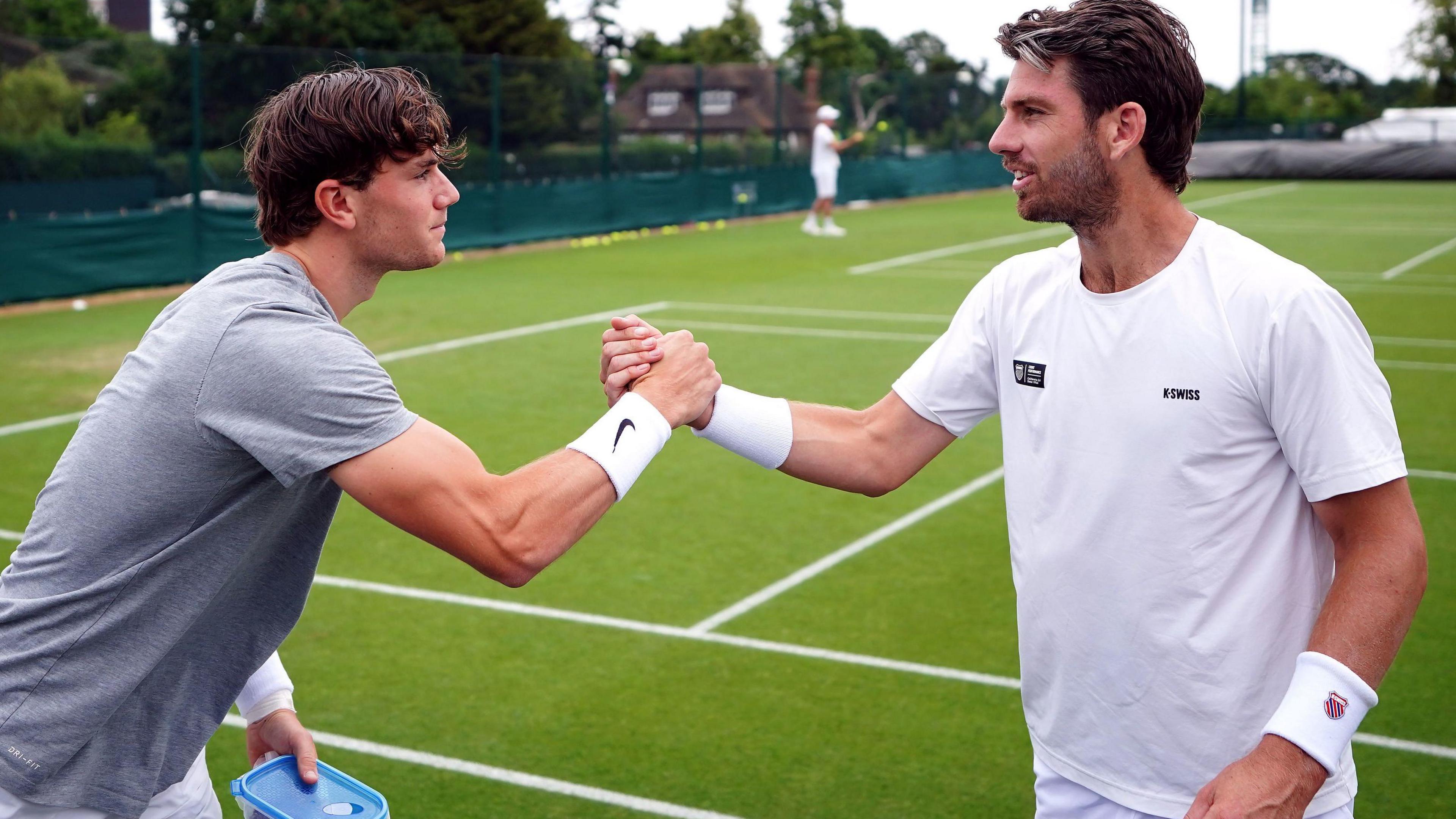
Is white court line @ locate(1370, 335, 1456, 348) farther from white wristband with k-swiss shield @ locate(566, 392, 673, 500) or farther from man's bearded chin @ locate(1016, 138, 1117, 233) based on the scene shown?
white wristband with k-swiss shield @ locate(566, 392, 673, 500)

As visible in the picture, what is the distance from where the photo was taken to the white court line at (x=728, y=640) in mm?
5383

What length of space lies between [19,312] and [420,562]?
10.7 meters

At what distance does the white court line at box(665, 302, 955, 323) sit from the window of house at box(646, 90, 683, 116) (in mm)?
13445

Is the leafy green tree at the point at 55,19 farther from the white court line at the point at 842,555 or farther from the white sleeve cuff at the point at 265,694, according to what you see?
the white sleeve cuff at the point at 265,694

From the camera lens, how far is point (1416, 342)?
1405 cm

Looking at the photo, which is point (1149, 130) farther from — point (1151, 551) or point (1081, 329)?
point (1151, 551)

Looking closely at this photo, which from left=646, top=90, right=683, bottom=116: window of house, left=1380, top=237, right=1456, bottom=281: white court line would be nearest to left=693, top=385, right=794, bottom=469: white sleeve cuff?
left=1380, top=237, right=1456, bottom=281: white court line

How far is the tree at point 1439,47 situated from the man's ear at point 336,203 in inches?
2945

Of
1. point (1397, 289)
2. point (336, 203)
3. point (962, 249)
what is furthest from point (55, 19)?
point (336, 203)

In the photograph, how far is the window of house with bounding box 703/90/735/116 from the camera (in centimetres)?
2933

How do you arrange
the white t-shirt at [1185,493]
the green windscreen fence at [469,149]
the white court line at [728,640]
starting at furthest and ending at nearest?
the green windscreen fence at [469,149] → the white court line at [728,640] → the white t-shirt at [1185,493]

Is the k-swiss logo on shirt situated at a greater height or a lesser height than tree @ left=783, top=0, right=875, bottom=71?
lesser

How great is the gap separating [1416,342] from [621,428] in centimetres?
1294

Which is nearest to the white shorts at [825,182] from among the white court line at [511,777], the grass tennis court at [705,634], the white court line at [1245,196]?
the white court line at [1245,196]
